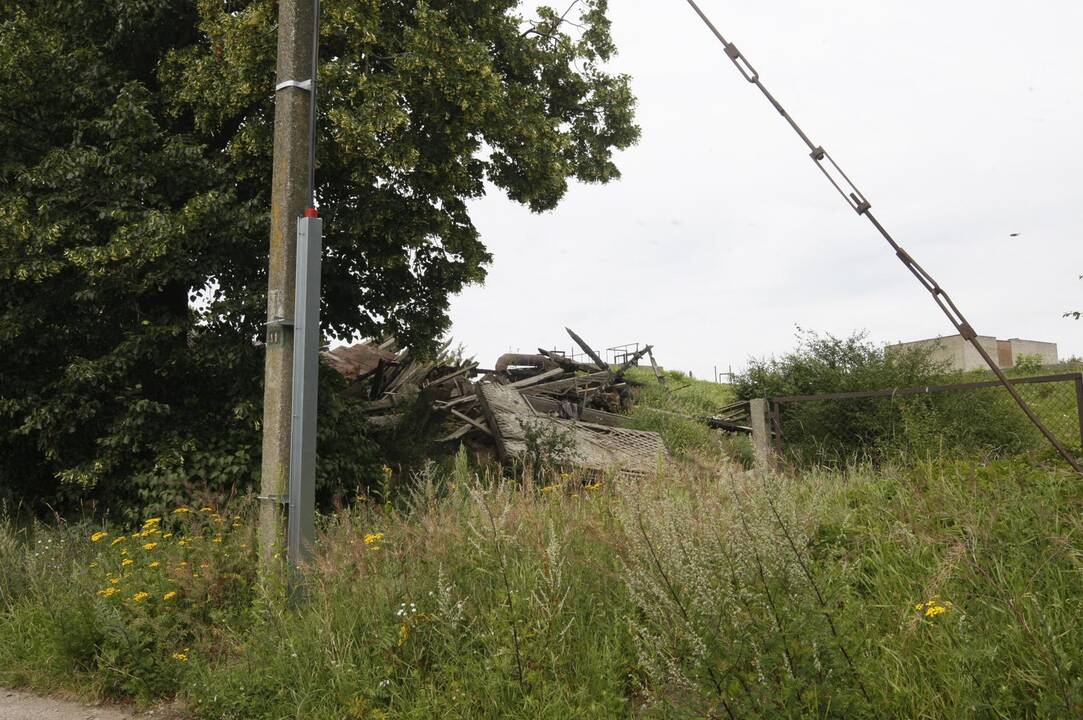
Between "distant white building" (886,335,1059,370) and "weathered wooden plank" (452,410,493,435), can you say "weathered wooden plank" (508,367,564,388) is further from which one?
"distant white building" (886,335,1059,370)

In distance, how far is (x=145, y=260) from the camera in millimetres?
10969

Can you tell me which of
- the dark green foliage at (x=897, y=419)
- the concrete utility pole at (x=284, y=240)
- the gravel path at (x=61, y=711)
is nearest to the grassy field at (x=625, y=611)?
the gravel path at (x=61, y=711)

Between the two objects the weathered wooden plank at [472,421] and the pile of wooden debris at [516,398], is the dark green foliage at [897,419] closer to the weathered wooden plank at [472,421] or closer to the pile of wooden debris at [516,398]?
the pile of wooden debris at [516,398]

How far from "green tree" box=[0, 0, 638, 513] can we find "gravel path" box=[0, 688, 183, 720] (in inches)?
192

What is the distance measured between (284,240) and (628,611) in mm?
3778

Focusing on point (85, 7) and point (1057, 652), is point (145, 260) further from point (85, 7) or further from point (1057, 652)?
point (1057, 652)

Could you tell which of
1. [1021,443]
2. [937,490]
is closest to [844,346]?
[1021,443]

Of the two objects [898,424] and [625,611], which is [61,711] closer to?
[625,611]

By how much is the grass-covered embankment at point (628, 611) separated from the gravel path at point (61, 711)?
157mm

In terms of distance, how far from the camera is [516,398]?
18891mm

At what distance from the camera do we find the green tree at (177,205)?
36.8 ft

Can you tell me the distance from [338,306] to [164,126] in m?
3.72

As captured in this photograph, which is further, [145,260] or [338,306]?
[338,306]

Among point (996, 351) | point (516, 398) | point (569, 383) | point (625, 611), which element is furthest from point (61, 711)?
point (996, 351)
